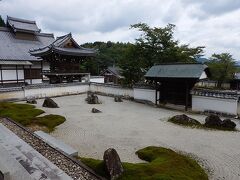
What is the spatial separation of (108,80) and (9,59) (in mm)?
28875

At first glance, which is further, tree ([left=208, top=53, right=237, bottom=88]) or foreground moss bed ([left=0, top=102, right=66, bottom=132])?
tree ([left=208, top=53, right=237, bottom=88])

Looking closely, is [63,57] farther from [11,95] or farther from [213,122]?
[213,122]

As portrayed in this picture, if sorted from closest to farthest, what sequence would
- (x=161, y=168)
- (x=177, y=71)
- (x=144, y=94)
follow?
(x=161, y=168)
(x=177, y=71)
(x=144, y=94)

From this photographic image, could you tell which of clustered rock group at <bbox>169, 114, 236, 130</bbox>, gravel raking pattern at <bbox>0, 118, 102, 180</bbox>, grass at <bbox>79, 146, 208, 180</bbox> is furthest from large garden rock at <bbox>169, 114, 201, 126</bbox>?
gravel raking pattern at <bbox>0, 118, 102, 180</bbox>

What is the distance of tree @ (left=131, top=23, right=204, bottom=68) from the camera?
21.7 m

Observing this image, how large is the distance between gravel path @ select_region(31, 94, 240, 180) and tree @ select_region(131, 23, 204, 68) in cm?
802

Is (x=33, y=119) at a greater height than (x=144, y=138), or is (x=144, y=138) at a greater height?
(x=33, y=119)

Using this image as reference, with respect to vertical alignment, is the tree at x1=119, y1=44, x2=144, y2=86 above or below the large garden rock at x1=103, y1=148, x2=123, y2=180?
above

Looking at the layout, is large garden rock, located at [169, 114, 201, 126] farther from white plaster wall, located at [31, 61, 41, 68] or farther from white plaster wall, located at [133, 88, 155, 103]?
white plaster wall, located at [31, 61, 41, 68]

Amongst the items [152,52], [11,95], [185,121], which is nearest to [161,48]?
[152,52]

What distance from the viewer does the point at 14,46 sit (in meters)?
30.5

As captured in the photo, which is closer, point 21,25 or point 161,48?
point 161,48

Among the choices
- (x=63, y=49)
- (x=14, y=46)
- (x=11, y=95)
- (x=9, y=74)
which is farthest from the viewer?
(x=14, y=46)

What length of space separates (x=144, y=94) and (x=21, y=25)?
24.9 meters
